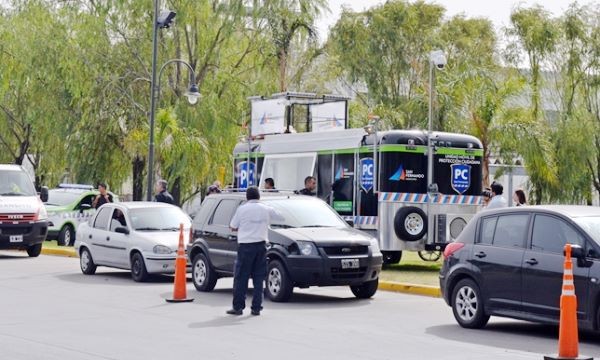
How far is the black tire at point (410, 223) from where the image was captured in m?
22.5

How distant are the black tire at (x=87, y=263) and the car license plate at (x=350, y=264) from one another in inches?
282

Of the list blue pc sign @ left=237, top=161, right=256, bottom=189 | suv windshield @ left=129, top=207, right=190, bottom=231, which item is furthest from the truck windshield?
suv windshield @ left=129, top=207, right=190, bottom=231

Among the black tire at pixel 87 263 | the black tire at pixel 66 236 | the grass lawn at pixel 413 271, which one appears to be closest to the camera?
the grass lawn at pixel 413 271

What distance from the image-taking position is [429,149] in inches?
904

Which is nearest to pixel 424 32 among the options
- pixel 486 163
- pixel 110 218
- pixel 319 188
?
pixel 486 163

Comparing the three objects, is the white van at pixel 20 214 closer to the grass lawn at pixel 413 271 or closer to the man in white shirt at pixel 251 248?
the grass lawn at pixel 413 271

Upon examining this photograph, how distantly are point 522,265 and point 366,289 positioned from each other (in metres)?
4.93

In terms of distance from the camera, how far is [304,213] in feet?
57.6

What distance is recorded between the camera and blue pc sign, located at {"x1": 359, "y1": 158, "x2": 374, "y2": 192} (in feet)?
74.7

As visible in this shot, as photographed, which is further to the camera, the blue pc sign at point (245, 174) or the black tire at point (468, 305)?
the blue pc sign at point (245, 174)

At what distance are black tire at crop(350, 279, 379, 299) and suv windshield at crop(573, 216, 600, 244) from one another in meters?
5.27

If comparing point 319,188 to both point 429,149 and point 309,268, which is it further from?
point 309,268

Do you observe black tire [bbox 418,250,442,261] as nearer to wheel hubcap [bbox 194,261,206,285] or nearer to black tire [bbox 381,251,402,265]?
black tire [bbox 381,251,402,265]

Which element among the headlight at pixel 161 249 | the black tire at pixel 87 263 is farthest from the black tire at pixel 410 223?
the black tire at pixel 87 263
